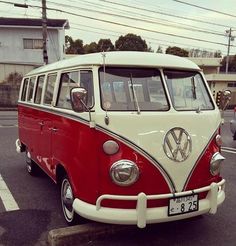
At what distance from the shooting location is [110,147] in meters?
3.61

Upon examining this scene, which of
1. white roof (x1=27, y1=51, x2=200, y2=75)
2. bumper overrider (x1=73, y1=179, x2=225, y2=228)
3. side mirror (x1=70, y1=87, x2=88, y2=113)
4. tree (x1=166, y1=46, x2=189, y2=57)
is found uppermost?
tree (x1=166, y1=46, x2=189, y2=57)

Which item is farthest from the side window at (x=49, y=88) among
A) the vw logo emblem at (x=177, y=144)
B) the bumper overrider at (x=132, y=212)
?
the vw logo emblem at (x=177, y=144)

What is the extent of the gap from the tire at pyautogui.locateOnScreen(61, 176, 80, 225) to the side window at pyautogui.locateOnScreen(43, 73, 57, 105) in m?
1.23

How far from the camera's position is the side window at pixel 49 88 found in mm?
4969

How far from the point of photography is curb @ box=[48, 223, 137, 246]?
3.82 m

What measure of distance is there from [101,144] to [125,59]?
3.44 feet

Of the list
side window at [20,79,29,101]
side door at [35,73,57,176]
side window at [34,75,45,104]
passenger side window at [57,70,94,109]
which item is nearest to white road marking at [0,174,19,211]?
side door at [35,73,57,176]

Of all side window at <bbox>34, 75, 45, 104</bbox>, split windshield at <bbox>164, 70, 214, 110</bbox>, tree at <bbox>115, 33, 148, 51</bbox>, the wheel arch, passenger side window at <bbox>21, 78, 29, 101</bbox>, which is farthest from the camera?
tree at <bbox>115, 33, 148, 51</bbox>

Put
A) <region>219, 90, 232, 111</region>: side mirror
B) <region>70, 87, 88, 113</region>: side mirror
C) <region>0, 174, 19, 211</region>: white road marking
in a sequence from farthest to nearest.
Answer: <region>0, 174, 19, 211</region>: white road marking, <region>219, 90, 232, 111</region>: side mirror, <region>70, 87, 88, 113</region>: side mirror

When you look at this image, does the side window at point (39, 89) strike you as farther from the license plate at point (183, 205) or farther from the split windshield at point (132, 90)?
the license plate at point (183, 205)

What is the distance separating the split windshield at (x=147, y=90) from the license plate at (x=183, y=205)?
101 cm

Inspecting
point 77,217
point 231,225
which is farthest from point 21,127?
point 231,225

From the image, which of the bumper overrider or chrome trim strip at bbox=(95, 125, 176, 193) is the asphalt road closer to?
the bumper overrider

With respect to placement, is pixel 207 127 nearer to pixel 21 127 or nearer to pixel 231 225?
pixel 231 225
